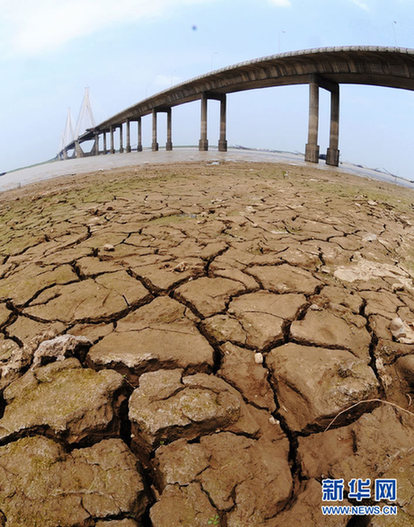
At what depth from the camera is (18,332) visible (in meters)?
1.41

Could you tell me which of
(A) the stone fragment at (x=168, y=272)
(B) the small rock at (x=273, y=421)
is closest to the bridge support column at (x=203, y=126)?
(A) the stone fragment at (x=168, y=272)

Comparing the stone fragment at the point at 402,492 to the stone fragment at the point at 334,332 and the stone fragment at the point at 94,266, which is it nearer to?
the stone fragment at the point at 334,332

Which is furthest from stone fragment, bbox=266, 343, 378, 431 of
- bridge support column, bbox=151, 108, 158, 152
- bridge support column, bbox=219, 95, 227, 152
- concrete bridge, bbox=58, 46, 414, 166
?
bridge support column, bbox=151, 108, 158, 152

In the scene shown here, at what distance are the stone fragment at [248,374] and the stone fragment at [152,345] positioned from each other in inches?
2.8

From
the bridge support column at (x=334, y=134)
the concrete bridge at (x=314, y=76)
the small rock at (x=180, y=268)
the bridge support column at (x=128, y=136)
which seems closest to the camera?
the small rock at (x=180, y=268)

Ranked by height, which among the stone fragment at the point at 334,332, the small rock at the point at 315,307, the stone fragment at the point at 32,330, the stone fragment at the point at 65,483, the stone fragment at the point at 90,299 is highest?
the stone fragment at the point at 90,299

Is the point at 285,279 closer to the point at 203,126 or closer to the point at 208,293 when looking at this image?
the point at 208,293

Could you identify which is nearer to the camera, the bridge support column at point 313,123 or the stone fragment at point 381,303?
the stone fragment at point 381,303

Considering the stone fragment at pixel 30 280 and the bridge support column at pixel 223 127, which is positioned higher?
the bridge support column at pixel 223 127

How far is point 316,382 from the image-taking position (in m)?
1.12

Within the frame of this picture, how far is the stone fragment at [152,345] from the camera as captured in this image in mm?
1189

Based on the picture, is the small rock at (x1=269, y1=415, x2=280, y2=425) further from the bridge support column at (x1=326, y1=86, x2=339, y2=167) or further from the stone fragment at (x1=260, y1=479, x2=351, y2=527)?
the bridge support column at (x1=326, y1=86, x2=339, y2=167)

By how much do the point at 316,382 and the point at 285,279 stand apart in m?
0.80

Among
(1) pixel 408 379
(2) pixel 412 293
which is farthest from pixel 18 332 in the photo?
(2) pixel 412 293
